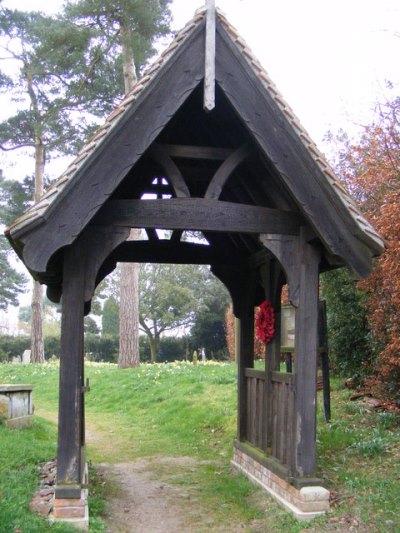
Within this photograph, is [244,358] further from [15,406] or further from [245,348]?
[15,406]

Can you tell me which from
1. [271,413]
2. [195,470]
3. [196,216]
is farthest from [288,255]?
[195,470]

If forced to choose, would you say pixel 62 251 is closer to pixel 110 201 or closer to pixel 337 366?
pixel 110 201

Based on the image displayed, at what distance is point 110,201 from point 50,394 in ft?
37.8

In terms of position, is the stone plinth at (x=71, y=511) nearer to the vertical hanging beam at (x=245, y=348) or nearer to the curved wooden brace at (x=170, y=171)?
the curved wooden brace at (x=170, y=171)

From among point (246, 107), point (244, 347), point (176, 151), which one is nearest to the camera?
point (246, 107)

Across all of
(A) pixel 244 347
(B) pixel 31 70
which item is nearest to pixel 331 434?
(A) pixel 244 347

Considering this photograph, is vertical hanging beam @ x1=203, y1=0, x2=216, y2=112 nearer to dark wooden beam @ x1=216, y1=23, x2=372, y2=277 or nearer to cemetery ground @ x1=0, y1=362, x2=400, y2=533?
dark wooden beam @ x1=216, y1=23, x2=372, y2=277

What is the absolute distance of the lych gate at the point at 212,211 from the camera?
552 cm

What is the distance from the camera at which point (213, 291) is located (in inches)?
1369

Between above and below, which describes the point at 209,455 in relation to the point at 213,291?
below

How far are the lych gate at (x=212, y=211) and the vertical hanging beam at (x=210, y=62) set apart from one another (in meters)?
0.01

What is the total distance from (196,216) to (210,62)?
1490mm

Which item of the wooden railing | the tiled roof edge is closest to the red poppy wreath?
the wooden railing

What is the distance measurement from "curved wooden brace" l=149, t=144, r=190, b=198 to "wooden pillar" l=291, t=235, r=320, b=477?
136 cm
